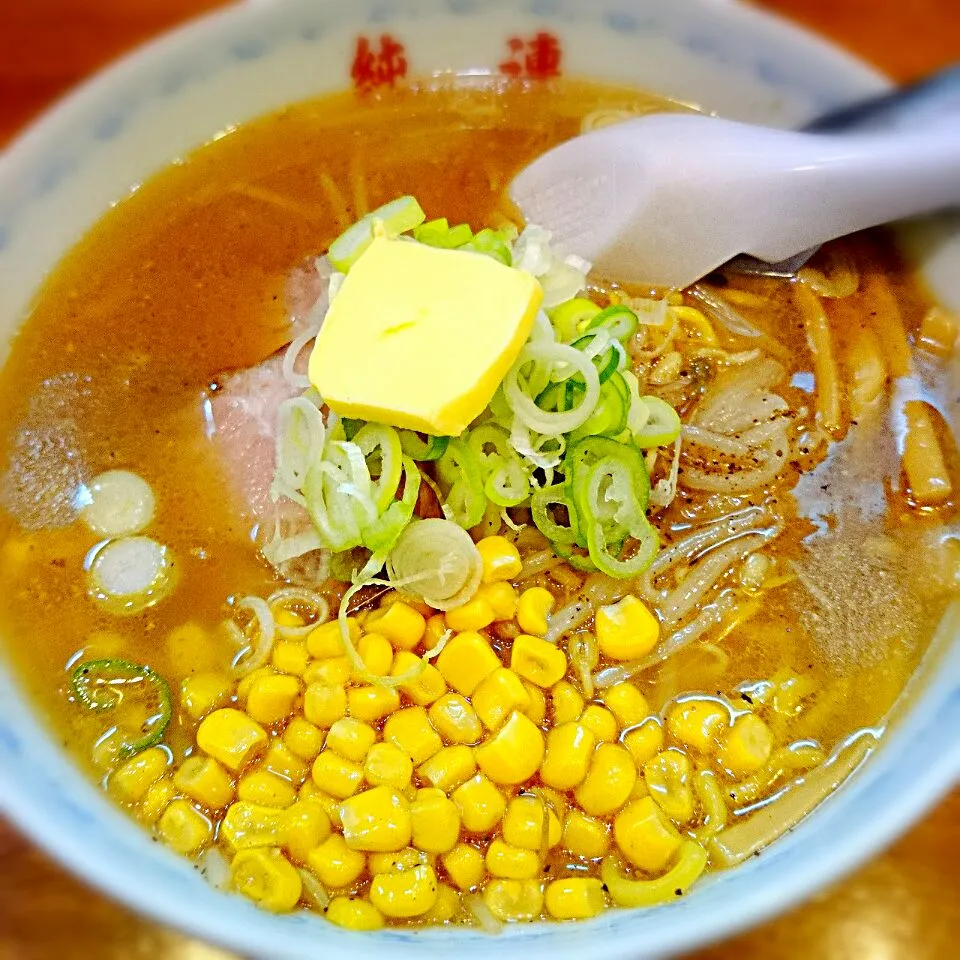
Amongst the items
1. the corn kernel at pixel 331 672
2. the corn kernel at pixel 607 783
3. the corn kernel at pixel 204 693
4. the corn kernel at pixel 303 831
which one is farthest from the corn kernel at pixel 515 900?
the corn kernel at pixel 204 693

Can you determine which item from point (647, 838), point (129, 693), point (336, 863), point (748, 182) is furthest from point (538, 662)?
point (748, 182)

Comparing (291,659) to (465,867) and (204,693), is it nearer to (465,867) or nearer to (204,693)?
(204,693)

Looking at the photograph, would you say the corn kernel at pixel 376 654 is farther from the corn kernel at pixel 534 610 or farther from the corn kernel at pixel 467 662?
the corn kernel at pixel 534 610

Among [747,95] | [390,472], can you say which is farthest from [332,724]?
[747,95]

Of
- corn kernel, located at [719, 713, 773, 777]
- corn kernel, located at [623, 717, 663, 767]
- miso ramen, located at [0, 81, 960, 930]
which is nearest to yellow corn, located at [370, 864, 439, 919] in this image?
miso ramen, located at [0, 81, 960, 930]

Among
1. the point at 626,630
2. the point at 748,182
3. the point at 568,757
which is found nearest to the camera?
the point at 568,757

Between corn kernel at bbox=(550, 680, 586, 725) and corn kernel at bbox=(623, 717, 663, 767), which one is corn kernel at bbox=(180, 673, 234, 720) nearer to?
corn kernel at bbox=(550, 680, 586, 725)

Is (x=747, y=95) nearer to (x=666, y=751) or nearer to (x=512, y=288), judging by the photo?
(x=512, y=288)
